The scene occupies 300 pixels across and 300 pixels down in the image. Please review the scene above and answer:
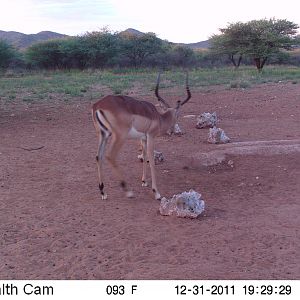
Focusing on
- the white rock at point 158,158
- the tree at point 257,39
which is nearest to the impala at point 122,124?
the white rock at point 158,158

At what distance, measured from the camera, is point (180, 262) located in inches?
195

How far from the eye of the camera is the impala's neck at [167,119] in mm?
8055

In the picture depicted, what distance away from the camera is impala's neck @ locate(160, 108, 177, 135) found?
8.05 metres

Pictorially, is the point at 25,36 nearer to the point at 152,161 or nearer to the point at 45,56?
the point at 45,56

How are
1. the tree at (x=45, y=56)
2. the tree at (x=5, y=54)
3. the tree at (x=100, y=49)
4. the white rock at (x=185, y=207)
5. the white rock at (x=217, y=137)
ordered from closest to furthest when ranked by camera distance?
the white rock at (x=185, y=207) → the white rock at (x=217, y=137) → the tree at (x=5, y=54) → the tree at (x=100, y=49) → the tree at (x=45, y=56)

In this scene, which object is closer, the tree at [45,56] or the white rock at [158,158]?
the white rock at [158,158]

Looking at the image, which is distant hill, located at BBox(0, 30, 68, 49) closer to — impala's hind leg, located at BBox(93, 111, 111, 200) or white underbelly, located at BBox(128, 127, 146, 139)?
impala's hind leg, located at BBox(93, 111, 111, 200)

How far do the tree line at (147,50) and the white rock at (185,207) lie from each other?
110 feet

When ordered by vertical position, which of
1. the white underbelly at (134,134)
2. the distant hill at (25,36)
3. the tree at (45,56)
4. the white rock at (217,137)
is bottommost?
the white rock at (217,137)

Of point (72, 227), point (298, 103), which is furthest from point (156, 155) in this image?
point (298, 103)

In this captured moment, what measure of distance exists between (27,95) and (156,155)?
11.6 meters

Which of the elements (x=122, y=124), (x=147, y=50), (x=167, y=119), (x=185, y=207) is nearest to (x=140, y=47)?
(x=147, y=50)

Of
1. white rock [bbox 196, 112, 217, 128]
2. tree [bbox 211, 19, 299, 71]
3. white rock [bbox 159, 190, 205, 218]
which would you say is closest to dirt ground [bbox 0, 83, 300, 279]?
white rock [bbox 159, 190, 205, 218]

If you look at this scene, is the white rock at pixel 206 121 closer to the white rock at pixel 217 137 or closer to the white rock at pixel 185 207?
the white rock at pixel 217 137
